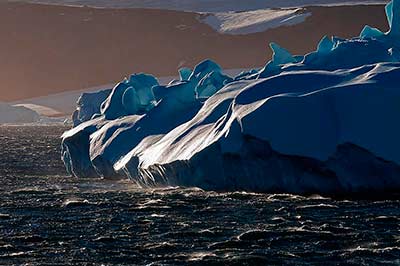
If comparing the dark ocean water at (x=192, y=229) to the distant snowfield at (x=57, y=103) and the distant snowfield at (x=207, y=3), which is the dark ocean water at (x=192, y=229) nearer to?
the distant snowfield at (x=57, y=103)

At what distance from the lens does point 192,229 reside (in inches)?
790

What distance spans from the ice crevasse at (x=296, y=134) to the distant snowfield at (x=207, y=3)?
144 meters

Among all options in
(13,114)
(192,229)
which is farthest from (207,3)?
(192,229)

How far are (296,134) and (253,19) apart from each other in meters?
148

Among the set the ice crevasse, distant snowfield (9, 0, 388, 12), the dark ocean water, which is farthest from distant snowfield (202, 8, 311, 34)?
the dark ocean water

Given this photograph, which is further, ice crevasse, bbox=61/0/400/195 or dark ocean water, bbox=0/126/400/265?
ice crevasse, bbox=61/0/400/195

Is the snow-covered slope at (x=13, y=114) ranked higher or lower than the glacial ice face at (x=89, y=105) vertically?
lower

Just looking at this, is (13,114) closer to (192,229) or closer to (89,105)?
(89,105)

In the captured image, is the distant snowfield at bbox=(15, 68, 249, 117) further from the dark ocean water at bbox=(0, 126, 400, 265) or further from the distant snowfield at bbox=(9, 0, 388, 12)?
the dark ocean water at bbox=(0, 126, 400, 265)

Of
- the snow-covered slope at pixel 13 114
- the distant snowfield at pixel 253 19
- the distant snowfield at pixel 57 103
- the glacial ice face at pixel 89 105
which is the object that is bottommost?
the distant snowfield at pixel 57 103

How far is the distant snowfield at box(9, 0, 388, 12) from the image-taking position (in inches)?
6791

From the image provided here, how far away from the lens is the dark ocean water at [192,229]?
17.1m

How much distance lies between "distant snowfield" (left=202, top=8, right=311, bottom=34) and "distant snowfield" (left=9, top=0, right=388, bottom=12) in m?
1.15

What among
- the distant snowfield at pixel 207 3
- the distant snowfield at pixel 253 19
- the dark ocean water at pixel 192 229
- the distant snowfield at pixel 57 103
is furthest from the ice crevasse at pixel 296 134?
the distant snowfield at pixel 207 3
